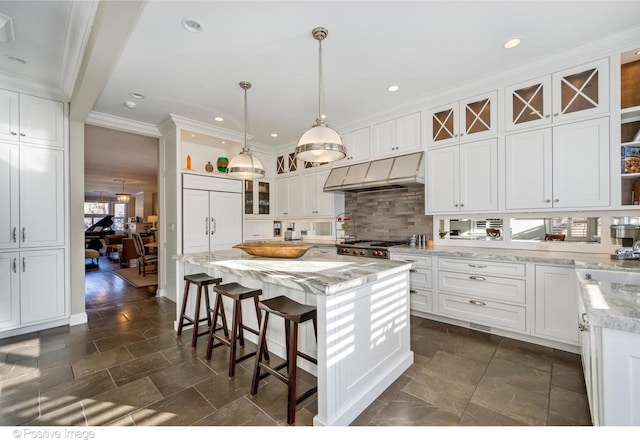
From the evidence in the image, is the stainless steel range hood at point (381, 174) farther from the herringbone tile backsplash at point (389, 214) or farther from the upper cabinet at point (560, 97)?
the upper cabinet at point (560, 97)

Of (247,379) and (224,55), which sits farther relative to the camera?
(224,55)

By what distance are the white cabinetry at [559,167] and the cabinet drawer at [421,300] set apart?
1.30 meters

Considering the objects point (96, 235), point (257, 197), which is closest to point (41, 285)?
point (257, 197)

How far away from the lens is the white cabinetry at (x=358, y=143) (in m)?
4.20

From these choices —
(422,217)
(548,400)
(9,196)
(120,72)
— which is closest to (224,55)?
(120,72)

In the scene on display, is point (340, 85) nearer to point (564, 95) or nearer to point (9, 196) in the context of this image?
point (564, 95)

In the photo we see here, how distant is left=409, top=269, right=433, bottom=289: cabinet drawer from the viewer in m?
3.35

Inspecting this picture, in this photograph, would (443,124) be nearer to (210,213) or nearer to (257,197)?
(257,197)

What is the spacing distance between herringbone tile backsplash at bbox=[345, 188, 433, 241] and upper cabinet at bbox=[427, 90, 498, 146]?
33.8 inches

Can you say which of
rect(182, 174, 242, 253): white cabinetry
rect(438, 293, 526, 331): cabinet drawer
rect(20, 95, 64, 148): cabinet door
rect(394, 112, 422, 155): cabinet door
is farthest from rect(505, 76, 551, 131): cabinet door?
rect(20, 95, 64, 148): cabinet door

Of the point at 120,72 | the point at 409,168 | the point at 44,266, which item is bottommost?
the point at 44,266

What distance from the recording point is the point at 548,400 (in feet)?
6.29

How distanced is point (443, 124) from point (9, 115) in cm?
481

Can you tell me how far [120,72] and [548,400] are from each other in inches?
177
